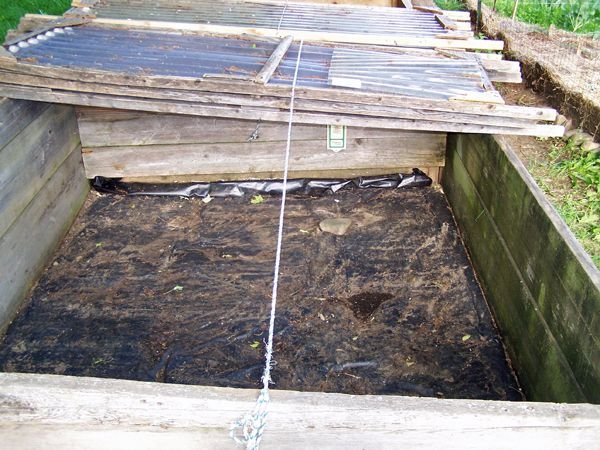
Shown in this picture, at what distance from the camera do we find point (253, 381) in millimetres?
2947

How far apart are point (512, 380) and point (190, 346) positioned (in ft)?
5.79

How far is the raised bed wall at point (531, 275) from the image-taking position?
2.30 metres

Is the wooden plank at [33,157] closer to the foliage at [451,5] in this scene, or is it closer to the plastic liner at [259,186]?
the plastic liner at [259,186]

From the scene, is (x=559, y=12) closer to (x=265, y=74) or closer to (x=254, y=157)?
(x=254, y=157)

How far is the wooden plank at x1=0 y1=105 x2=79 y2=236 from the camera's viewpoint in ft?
11.1

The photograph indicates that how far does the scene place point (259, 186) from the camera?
4.74 m

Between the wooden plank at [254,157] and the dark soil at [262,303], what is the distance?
31 cm

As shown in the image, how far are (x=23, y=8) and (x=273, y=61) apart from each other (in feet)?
12.5

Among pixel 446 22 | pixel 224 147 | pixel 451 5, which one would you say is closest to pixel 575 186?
pixel 446 22

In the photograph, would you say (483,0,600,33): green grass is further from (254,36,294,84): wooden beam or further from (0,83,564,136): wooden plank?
(0,83,564,136): wooden plank

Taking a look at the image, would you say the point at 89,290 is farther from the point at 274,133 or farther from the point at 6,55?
the point at 274,133

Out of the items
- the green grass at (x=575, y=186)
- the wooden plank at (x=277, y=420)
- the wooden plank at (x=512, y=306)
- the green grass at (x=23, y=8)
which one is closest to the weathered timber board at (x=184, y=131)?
the wooden plank at (x=512, y=306)

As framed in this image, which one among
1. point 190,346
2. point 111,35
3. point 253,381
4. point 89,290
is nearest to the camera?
point 253,381

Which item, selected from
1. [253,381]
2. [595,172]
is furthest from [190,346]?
[595,172]
